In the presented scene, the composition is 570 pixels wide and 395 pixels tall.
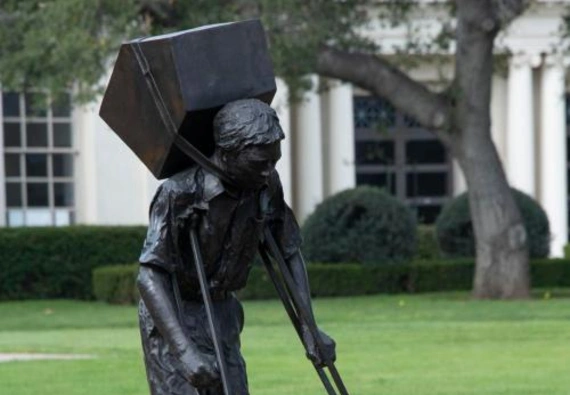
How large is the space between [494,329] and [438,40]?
737 centimetres

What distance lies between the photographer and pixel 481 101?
2544cm

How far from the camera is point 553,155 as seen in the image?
3819cm

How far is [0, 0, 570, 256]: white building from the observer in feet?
108

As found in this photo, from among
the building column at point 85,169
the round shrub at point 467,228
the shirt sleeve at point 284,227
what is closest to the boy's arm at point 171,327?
the shirt sleeve at point 284,227

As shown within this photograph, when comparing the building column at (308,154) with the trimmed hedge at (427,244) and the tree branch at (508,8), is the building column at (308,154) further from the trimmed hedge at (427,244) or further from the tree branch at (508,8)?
the tree branch at (508,8)

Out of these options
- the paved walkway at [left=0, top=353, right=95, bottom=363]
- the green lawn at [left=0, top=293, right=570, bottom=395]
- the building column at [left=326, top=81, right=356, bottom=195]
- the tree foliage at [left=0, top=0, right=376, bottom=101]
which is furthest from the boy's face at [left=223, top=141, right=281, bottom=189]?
the building column at [left=326, top=81, right=356, bottom=195]

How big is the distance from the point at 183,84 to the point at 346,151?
30.1 meters

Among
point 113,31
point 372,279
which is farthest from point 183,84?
point 372,279

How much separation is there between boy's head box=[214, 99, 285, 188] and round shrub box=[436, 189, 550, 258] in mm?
21715

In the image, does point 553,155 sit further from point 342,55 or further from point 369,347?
point 369,347

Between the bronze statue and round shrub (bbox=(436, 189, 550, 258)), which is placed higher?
the bronze statue

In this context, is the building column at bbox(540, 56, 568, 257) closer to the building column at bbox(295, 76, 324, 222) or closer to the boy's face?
the building column at bbox(295, 76, 324, 222)

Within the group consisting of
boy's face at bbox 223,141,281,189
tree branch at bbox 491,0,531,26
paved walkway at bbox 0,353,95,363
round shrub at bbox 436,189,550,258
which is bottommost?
paved walkway at bbox 0,353,95,363

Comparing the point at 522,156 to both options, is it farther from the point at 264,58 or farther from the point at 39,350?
the point at 264,58
